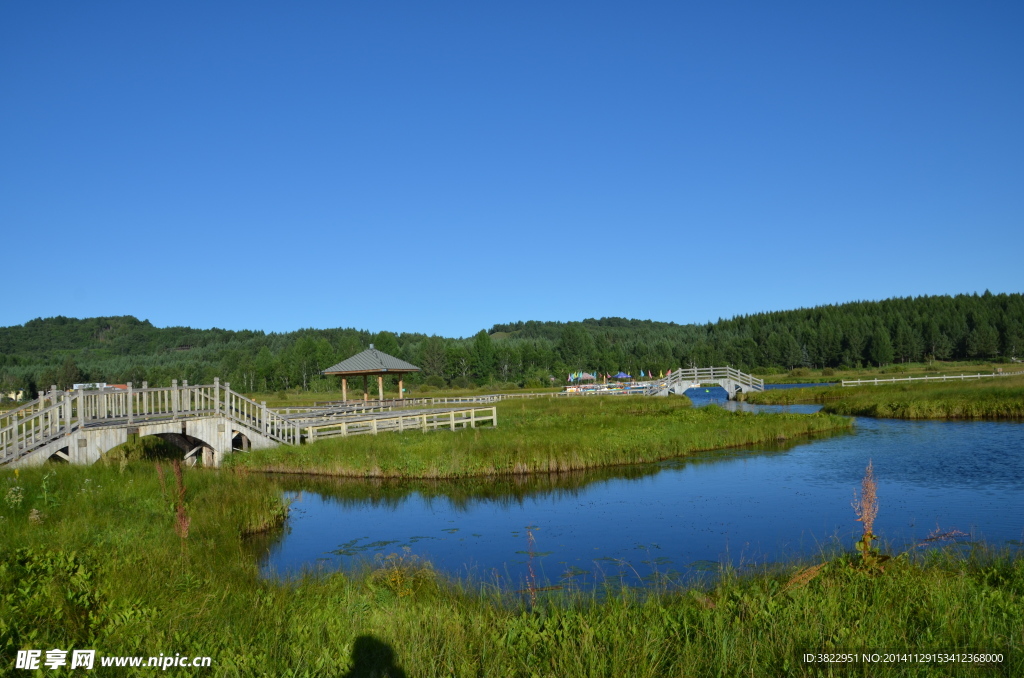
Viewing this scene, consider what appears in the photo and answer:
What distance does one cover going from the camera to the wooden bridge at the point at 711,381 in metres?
72.3

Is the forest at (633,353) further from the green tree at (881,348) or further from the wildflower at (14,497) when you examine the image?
the wildflower at (14,497)

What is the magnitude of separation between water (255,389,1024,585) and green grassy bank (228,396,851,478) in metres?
1.13

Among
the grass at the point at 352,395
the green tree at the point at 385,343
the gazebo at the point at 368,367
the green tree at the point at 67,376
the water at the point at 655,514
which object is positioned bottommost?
the water at the point at 655,514

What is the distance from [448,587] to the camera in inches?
441

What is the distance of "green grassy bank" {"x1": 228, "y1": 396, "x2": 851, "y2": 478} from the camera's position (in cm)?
2744

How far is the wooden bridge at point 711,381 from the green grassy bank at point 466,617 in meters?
61.5

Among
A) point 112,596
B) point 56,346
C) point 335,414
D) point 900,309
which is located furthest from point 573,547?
point 56,346

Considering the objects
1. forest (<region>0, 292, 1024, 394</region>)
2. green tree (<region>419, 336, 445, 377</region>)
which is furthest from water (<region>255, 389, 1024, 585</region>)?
green tree (<region>419, 336, 445, 377</region>)

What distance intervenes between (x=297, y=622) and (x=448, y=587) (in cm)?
321

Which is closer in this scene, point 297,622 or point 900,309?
point 297,622

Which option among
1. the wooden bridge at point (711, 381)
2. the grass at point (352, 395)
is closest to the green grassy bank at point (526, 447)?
the wooden bridge at point (711, 381)

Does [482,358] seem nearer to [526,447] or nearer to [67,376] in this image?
[67,376]

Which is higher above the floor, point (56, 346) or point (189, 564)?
point (56, 346)

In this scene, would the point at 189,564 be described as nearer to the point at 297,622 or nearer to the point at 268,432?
the point at 297,622
